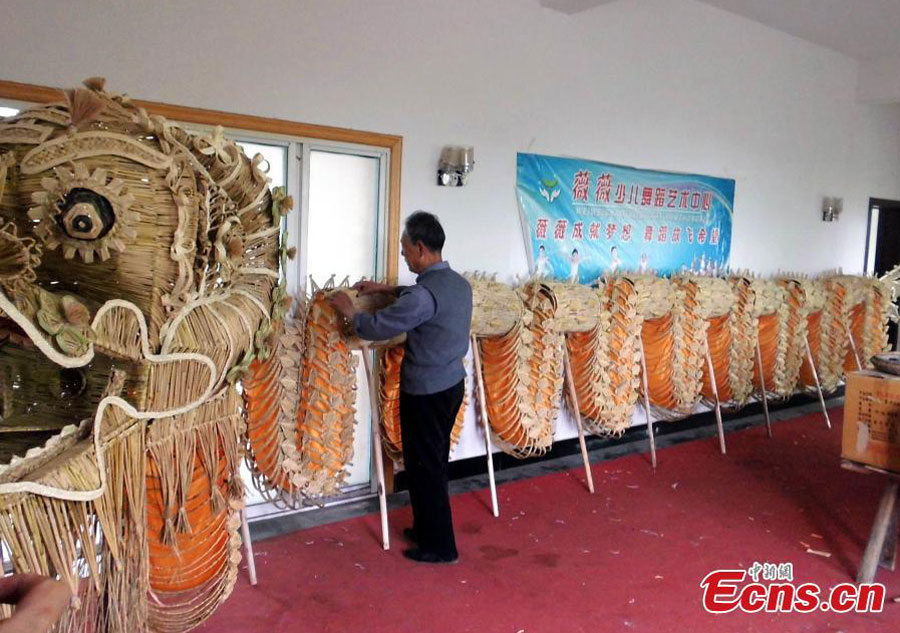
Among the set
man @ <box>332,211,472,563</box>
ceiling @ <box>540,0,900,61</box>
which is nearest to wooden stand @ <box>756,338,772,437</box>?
ceiling @ <box>540,0,900,61</box>

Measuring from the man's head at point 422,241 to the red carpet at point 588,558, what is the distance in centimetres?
139

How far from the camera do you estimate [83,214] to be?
54.3 inches

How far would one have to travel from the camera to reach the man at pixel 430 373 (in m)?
3.22

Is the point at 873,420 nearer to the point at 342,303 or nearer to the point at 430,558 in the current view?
the point at 430,558

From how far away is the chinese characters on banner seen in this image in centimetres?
460

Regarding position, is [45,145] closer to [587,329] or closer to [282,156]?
[282,156]

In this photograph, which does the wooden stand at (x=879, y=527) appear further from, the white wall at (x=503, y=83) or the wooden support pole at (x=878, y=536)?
the white wall at (x=503, y=83)

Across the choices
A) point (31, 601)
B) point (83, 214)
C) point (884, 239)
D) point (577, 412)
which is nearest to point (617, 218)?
point (577, 412)

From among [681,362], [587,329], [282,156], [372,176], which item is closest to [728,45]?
[681,362]

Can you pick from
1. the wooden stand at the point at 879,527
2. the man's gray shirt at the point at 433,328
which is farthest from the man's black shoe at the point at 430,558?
the wooden stand at the point at 879,527

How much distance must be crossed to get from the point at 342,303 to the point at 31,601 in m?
2.37

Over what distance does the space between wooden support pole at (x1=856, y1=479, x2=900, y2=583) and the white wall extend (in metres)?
2.05

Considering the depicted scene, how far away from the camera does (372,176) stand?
12.8 ft

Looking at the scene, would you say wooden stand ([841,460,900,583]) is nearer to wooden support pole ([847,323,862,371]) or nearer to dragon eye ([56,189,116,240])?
dragon eye ([56,189,116,240])
